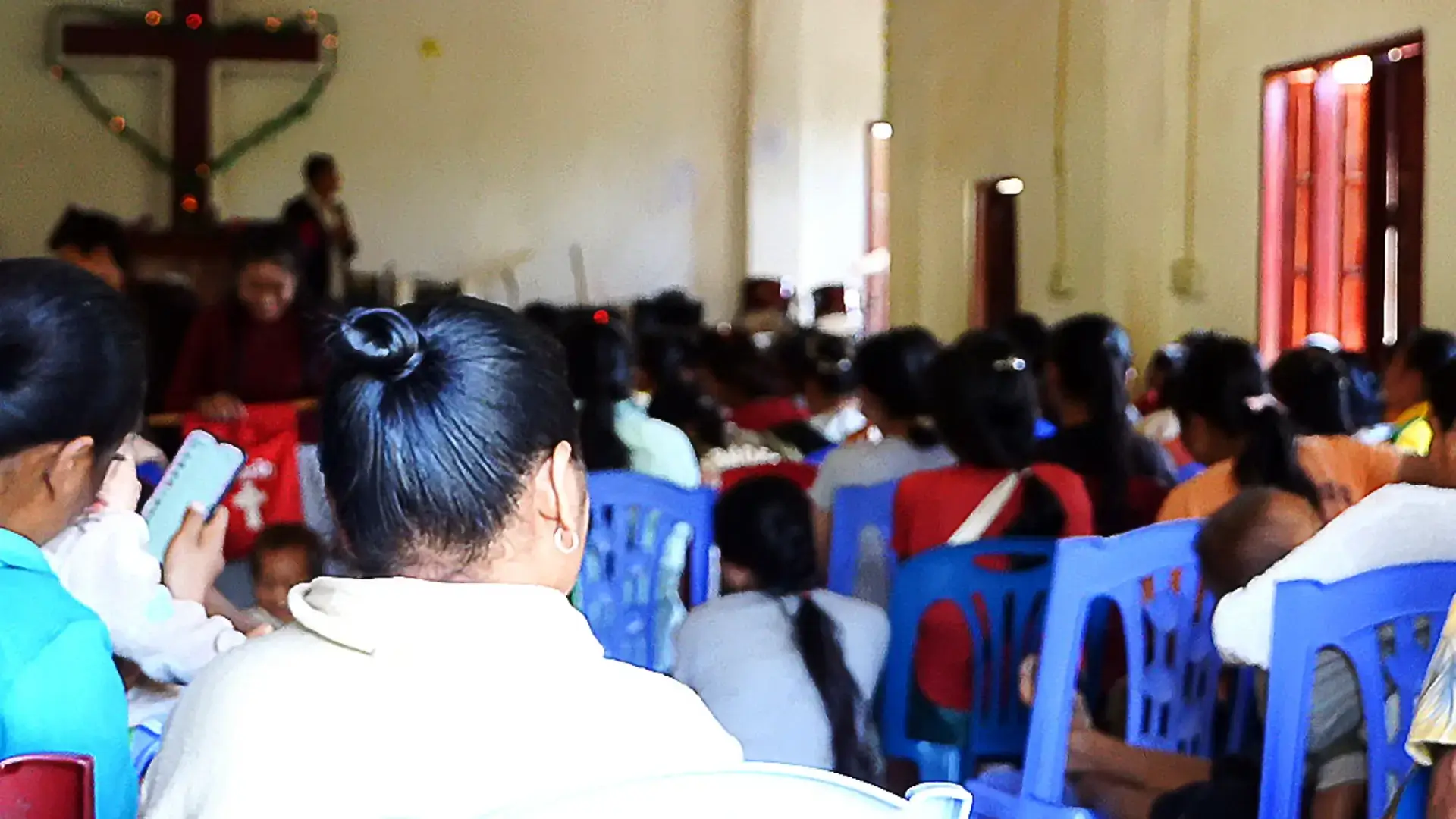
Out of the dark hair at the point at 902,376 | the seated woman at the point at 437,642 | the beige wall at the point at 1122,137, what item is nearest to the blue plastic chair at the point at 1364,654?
the seated woman at the point at 437,642

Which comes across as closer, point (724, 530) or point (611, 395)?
point (724, 530)

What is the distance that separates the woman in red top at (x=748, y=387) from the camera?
451 centimetres

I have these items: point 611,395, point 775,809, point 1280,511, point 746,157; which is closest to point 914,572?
point 1280,511

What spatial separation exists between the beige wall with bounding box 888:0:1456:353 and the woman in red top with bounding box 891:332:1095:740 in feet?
8.80

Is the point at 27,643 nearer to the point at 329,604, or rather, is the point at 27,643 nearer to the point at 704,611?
the point at 329,604

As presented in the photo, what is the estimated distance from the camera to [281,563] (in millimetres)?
3010

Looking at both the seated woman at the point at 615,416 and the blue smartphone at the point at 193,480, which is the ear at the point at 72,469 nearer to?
the blue smartphone at the point at 193,480

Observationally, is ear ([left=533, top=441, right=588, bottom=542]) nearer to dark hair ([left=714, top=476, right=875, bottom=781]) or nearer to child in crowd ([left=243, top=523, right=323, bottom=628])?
dark hair ([left=714, top=476, right=875, bottom=781])

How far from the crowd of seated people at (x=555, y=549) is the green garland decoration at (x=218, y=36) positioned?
6.39 metres

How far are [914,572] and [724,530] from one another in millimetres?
291

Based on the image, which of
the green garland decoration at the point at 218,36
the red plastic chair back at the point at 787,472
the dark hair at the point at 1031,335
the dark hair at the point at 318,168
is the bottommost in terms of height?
Answer: the red plastic chair back at the point at 787,472

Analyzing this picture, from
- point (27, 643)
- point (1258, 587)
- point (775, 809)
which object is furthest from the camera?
point (1258, 587)

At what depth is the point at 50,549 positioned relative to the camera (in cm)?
181

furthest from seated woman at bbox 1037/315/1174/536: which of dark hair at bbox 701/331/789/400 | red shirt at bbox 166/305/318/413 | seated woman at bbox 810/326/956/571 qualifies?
red shirt at bbox 166/305/318/413
